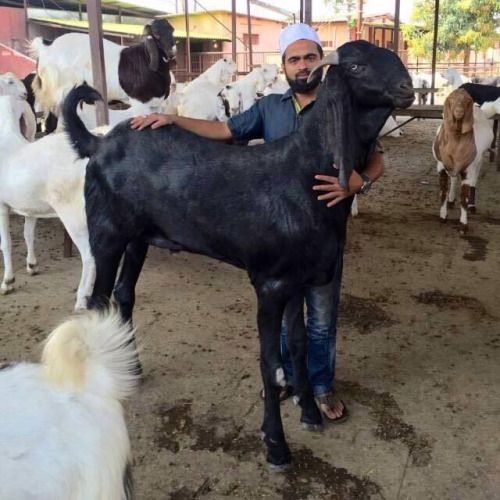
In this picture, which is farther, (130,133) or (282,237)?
(130,133)

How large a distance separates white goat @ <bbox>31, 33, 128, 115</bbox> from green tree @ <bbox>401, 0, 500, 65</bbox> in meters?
26.9

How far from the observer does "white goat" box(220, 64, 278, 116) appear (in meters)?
8.77

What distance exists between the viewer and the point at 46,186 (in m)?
4.29

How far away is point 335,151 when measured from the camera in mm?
2299

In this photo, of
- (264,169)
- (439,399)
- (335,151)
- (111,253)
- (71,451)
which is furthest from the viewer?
(439,399)

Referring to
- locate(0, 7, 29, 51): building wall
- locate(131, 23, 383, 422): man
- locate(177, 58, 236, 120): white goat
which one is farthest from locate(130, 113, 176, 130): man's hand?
locate(0, 7, 29, 51): building wall

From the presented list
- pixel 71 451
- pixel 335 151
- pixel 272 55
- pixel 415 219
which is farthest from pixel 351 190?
pixel 272 55

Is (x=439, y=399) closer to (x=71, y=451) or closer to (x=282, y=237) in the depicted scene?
(x=282, y=237)

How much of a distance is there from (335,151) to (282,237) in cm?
40

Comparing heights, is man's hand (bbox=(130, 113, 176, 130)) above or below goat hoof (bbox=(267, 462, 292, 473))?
above

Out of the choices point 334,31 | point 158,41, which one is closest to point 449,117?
point 158,41

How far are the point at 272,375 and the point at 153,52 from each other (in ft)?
13.1

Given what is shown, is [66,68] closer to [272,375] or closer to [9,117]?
[9,117]

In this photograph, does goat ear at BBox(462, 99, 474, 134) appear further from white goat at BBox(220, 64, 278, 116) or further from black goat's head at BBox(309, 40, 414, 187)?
black goat's head at BBox(309, 40, 414, 187)
